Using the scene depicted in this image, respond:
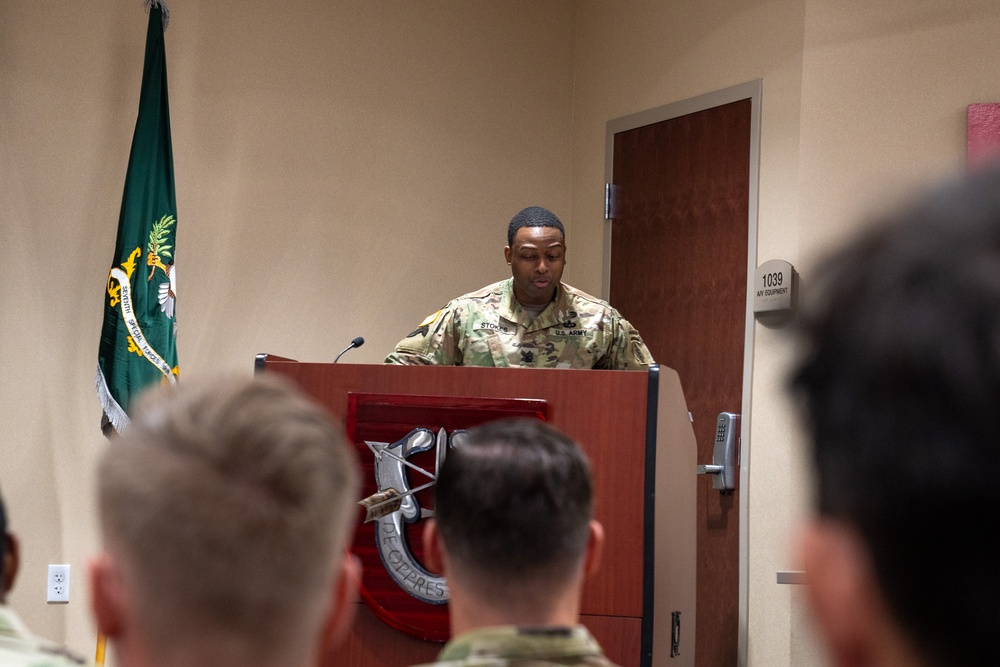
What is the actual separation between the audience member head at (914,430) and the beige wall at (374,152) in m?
2.86

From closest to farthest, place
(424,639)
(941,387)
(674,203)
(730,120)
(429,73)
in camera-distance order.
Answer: (941,387), (424,639), (730,120), (674,203), (429,73)

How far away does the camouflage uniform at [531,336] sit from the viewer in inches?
121

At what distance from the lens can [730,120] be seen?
13.8 ft

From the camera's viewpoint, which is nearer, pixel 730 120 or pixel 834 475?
pixel 834 475

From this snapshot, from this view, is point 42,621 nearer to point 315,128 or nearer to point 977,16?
point 315,128

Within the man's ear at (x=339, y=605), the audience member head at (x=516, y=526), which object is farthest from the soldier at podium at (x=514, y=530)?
the man's ear at (x=339, y=605)

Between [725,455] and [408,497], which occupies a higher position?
[408,497]

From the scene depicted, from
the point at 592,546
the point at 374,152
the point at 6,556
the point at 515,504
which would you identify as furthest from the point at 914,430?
the point at 374,152

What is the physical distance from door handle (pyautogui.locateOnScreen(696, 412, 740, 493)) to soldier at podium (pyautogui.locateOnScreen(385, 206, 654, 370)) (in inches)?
40.6

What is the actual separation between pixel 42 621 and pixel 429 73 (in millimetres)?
2818

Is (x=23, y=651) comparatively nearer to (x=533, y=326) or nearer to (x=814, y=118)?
(x=533, y=326)

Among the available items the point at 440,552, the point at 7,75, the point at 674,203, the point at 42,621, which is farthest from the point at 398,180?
the point at 440,552

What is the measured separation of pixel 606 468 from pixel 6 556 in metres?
1.36

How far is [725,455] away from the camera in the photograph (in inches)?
157
